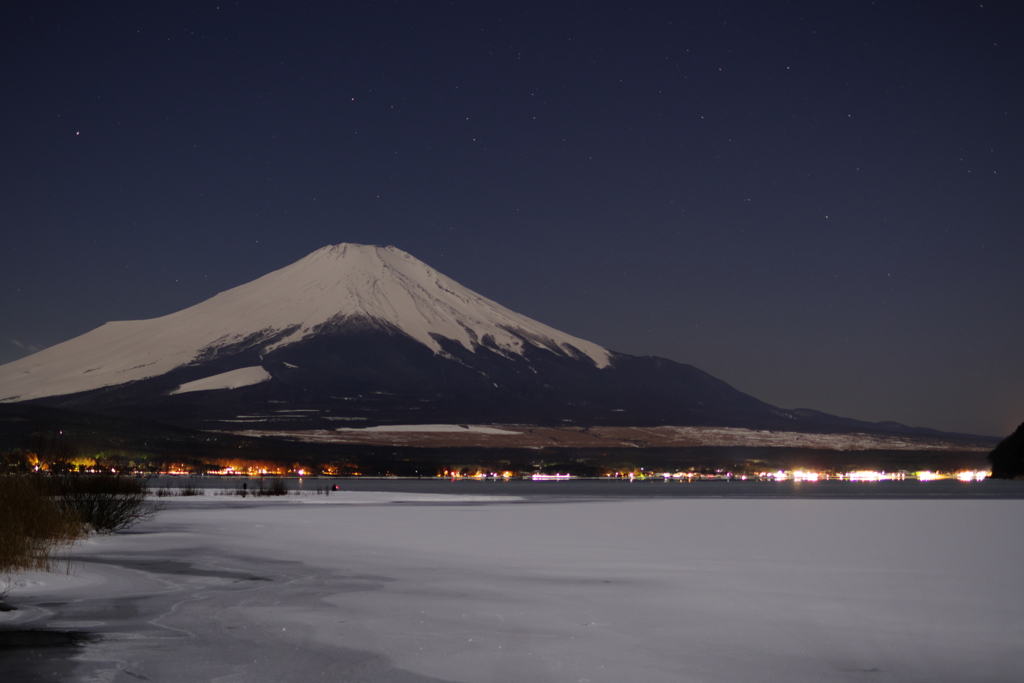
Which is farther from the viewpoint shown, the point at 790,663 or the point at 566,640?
the point at 566,640

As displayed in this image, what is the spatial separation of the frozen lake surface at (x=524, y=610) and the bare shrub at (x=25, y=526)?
1.69ft

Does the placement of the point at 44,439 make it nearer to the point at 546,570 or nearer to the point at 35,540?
the point at 35,540

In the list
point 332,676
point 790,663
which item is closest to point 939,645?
point 790,663

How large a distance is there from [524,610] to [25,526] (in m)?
9.98

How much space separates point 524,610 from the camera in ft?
48.8

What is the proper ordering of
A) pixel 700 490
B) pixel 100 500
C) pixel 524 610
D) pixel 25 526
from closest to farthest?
pixel 524 610 < pixel 25 526 < pixel 100 500 < pixel 700 490

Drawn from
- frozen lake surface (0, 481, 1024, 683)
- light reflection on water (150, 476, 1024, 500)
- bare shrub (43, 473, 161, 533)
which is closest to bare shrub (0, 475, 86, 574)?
frozen lake surface (0, 481, 1024, 683)

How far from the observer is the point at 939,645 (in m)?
12.2

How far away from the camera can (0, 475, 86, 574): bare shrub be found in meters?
17.5

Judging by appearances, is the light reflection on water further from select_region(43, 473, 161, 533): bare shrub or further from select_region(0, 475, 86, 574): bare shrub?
select_region(0, 475, 86, 574): bare shrub

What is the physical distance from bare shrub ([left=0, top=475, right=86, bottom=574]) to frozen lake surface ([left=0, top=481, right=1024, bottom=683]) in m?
0.51

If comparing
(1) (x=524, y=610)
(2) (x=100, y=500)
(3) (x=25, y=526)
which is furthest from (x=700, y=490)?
(1) (x=524, y=610)

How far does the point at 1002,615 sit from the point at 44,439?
19266 mm

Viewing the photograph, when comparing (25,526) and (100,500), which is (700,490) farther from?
(25,526)
